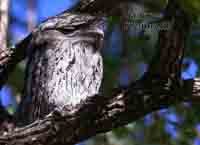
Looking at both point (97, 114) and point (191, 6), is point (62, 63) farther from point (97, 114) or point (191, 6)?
point (191, 6)

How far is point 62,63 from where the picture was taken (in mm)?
3451

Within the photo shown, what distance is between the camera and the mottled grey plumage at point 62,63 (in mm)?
3359

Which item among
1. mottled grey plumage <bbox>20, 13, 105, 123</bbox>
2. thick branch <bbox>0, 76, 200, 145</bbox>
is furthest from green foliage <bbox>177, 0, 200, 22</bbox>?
mottled grey plumage <bbox>20, 13, 105, 123</bbox>

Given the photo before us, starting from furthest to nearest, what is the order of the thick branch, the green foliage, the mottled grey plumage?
the mottled grey plumage
the thick branch
the green foliage

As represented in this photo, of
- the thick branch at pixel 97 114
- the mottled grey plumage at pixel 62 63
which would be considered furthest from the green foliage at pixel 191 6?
the mottled grey plumage at pixel 62 63

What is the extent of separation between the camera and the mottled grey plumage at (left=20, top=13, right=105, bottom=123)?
3.36 meters

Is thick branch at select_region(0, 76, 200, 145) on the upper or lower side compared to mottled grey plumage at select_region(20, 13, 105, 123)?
lower

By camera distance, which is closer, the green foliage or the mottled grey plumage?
the green foliage

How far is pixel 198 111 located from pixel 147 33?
1271 millimetres

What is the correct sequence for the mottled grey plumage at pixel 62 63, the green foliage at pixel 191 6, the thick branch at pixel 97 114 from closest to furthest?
the green foliage at pixel 191 6, the thick branch at pixel 97 114, the mottled grey plumage at pixel 62 63

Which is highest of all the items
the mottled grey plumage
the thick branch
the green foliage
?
the green foliage

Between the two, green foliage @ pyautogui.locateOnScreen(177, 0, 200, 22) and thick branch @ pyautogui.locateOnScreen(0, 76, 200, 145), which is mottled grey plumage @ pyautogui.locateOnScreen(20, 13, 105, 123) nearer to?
thick branch @ pyautogui.locateOnScreen(0, 76, 200, 145)

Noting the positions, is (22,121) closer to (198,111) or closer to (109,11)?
(109,11)

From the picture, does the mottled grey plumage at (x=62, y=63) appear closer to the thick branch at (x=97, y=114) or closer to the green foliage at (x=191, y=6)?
the thick branch at (x=97, y=114)
